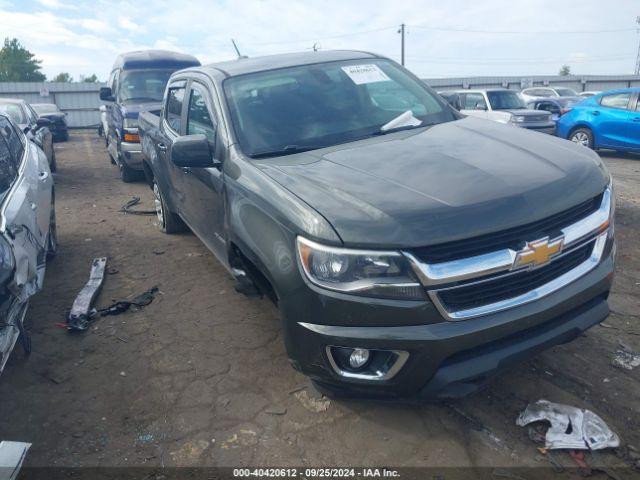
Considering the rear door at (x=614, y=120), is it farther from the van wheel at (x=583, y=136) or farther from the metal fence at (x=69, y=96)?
the metal fence at (x=69, y=96)

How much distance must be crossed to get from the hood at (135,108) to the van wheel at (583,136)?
8724 millimetres

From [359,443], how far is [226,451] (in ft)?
2.24

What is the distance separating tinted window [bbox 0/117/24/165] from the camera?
4.80 meters

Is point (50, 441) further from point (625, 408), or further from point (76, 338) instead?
point (625, 408)

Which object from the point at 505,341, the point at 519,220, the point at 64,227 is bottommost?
the point at 64,227

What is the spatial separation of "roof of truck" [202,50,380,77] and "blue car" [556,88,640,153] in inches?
299

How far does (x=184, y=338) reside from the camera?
375cm

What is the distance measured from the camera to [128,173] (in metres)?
9.74

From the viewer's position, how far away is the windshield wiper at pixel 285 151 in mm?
3084

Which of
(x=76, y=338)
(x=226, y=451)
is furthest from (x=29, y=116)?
(x=226, y=451)

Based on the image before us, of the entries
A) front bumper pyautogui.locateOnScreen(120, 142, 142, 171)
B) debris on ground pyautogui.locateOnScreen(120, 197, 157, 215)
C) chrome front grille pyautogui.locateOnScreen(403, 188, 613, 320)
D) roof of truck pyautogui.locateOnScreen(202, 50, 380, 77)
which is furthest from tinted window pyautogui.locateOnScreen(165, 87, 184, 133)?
front bumper pyautogui.locateOnScreen(120, 142, 142, 171)

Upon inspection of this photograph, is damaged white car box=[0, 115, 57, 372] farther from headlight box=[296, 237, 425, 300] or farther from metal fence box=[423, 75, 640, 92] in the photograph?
metal fence box=[423, 75, 640, 92]

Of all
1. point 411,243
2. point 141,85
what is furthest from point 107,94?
point 411,243

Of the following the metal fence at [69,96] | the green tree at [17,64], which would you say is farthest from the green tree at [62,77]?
the metal fence at [69,96]
